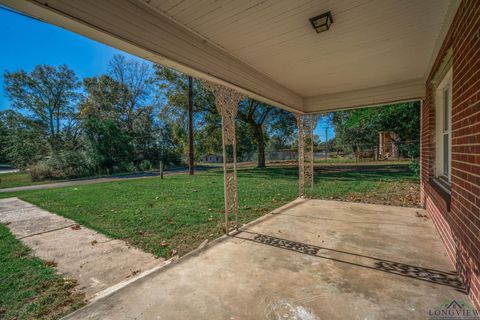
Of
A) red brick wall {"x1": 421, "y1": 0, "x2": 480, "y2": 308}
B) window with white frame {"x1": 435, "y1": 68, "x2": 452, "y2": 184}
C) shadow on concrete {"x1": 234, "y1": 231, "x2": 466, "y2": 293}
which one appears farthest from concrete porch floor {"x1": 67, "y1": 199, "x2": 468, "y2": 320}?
window with white frame {"x1": 435, "y1": 68, "x2": 452, "y2": 184}

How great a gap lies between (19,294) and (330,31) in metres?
4.09

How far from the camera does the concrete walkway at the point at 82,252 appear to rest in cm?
239

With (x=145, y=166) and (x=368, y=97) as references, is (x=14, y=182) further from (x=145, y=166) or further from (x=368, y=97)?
(x=368, y=97)

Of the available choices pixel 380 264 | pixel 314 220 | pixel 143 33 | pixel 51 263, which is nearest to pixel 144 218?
pixel 51 263

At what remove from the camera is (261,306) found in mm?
1790

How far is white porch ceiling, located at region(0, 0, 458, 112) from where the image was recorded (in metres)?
1.82

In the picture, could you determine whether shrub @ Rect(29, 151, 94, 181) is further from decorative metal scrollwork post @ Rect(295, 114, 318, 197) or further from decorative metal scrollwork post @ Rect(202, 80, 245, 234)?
decorative metal scrollwork post @ Rect(295, 114, 318, 197)

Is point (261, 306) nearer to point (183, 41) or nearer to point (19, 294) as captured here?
point (19, 294)

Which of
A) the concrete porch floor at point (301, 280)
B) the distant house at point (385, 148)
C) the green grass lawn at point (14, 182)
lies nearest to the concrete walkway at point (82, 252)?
the concrete porch floor at point (301, 280)

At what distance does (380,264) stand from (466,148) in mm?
1381

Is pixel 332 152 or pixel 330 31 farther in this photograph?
pixel 332 152

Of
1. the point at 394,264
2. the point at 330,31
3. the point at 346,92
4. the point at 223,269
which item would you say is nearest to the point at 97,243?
the point at 223,269

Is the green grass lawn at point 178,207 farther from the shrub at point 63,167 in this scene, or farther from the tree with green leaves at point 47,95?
the tree with green leaves at point 47,95

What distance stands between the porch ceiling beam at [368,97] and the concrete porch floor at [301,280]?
265 cm
